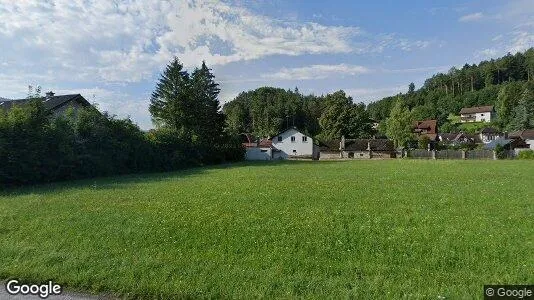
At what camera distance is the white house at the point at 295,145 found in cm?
7400

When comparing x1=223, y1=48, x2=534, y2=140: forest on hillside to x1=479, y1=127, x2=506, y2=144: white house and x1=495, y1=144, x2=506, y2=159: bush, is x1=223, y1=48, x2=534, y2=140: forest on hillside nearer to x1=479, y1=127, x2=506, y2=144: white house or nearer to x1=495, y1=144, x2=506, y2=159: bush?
x1=479, y1=127, x2=506, y2=144: white house

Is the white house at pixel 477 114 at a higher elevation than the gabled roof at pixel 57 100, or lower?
higher

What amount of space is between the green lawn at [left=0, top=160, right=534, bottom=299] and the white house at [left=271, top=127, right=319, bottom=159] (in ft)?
204

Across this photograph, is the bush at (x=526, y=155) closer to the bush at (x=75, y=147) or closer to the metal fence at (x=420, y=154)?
the metal fence at (x=420, y=154)

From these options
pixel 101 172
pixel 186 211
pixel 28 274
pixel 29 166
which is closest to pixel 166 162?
pixel 101 172

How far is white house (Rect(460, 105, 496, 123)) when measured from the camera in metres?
122

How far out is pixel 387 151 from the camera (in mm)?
71062

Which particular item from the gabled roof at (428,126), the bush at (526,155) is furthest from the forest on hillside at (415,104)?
the bush at (526,155)

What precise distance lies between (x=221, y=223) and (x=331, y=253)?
10.6ft

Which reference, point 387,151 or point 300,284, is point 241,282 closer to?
point 300,284

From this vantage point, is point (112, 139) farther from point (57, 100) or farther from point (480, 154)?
point (480, 154)

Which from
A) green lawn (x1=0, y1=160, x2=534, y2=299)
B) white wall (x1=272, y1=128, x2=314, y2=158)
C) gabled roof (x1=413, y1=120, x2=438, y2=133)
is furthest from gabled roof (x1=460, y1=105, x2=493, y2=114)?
green lawn (x1=0, y1=160, x2=534, y2=299)

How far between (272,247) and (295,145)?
6809 cm

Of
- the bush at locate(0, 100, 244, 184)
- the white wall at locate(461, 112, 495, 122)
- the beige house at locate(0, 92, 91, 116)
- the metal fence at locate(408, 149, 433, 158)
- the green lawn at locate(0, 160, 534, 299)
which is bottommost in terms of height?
the green lawn at locate(0, 160, 534, 299)
